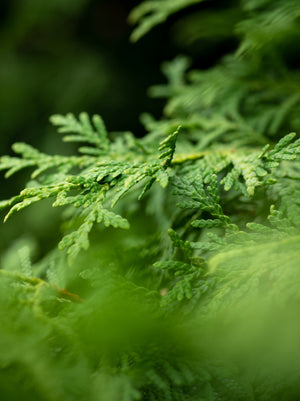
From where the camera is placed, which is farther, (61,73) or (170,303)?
(61,73)

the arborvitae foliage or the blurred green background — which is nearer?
the arborvitae foliage

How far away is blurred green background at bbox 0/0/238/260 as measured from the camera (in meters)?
3.60

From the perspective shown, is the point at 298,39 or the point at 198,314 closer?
the point at 198,314

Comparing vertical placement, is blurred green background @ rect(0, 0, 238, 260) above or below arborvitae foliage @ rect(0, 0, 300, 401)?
above

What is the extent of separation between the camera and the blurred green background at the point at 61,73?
11.8 ft

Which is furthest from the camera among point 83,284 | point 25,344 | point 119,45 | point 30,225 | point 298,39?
point 119,45

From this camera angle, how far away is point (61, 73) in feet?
12.2

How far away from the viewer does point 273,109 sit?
1.91 m

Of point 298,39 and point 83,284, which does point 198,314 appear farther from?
point 298,39

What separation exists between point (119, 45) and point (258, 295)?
136 inches

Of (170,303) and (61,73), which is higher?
(61,73)

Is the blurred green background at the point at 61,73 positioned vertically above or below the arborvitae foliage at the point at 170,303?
above

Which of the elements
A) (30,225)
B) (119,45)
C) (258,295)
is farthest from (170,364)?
(119,45)

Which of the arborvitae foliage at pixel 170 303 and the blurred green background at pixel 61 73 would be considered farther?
the blurred green background at pixel 61 73
